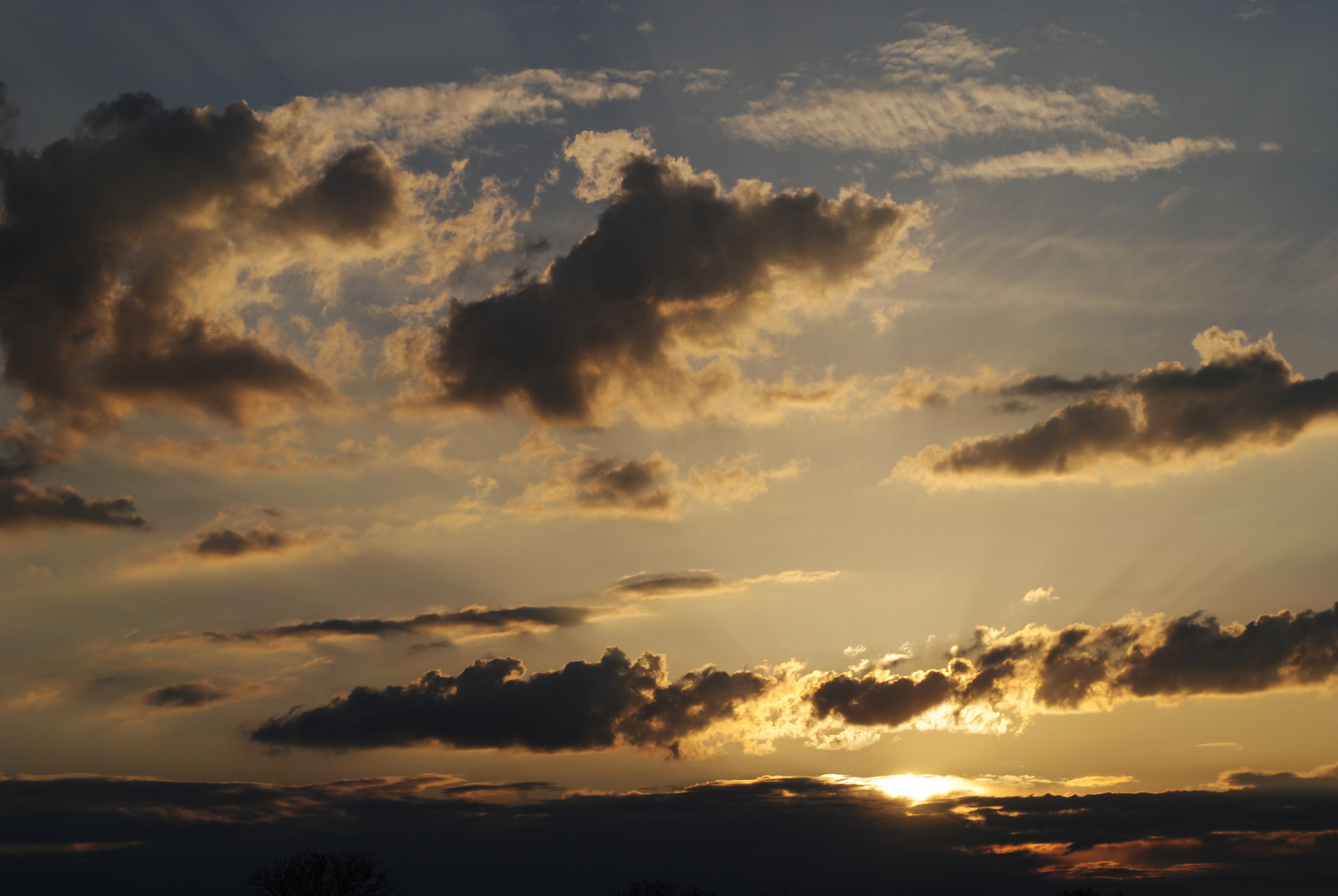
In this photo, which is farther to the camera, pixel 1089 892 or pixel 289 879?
pixel 1089 892

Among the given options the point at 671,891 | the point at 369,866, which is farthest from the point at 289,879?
the point at 671,891

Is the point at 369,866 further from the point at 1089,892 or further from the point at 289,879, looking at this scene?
the point at 1089,892

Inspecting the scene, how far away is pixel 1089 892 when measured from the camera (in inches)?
6191

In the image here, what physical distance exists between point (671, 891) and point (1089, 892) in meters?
54.2

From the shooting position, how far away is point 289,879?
439 ft

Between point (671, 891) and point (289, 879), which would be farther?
point (671, 891)

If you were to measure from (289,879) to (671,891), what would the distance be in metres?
52.2

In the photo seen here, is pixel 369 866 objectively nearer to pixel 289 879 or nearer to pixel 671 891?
pixel 289 879

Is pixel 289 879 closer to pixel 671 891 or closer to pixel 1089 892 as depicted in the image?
pixel 671 891

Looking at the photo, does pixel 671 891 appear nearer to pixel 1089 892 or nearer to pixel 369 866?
pixel 369 866

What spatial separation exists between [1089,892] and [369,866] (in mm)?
91000

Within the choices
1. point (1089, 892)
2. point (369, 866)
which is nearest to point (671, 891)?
point (369, 866)

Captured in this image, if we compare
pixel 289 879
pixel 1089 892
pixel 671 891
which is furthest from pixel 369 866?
pixel 1089 892

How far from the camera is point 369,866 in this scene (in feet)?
448
